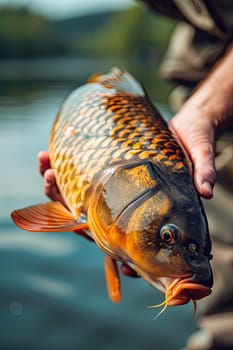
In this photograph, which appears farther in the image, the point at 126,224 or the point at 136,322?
the point at 136,322

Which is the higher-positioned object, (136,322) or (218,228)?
(218,228)

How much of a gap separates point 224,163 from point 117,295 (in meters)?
1.29

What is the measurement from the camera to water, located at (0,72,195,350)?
409 centimetres

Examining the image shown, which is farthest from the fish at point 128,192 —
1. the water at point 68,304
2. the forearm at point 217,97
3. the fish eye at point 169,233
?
the water at point 68,304

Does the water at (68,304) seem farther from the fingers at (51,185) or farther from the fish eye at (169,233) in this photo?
the fish eye at (169,233)

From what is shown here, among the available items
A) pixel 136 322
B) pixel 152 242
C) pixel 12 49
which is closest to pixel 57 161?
pixel 152 242

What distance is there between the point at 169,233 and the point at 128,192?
17 centimetres

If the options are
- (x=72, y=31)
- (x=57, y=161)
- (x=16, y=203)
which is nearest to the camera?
(x=57, y=161)

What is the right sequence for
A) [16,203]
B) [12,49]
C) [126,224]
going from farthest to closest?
→ [12,49] → [16,203] → [126,224]

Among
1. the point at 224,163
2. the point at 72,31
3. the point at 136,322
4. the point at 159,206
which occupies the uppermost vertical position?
the point at 159,206

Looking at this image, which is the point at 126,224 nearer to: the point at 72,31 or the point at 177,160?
the point at 177,160

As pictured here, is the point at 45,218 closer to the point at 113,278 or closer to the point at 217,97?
the point at 113,278

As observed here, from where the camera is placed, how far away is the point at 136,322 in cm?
429

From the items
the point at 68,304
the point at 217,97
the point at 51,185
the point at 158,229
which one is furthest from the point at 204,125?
the point at 68,304
